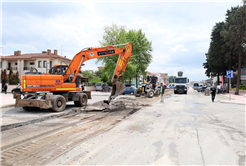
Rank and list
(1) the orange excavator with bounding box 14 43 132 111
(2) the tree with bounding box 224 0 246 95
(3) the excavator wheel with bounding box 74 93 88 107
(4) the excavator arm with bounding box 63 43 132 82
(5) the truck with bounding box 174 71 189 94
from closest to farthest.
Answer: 1. (1) the orange excavator with bounding box 14 43 132 111
2. (4) the excavator arm with bounding box 63 43 132 82
3. (3) the excavator wheel with bounding box 74 93 88 107
4. (2) the tree with bounding box 224 0 246 95
5. (5) the truck with bounding box 174 71 189 94

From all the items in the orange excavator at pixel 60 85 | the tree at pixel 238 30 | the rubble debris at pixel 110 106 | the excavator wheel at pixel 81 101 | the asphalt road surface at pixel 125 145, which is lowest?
the asphalt road surface at pixel 125 145

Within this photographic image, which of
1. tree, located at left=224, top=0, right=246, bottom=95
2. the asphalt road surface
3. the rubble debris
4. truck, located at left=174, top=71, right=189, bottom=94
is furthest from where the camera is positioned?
truck, located at left=174, top=71, right=189, bottom=94

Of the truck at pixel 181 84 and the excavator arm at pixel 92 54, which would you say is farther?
the truck at pixel 181 84

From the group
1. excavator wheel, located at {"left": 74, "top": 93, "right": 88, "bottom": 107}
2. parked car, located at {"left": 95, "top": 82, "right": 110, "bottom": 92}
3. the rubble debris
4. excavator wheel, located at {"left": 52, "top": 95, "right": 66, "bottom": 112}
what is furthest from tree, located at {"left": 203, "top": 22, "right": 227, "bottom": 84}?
excavator wheel, located at {"left": 52, "top": 95, "right": 66, "bottom": 112}

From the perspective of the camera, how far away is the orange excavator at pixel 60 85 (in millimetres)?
10625

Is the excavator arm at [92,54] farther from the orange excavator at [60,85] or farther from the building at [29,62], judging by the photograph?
the building at [29,62]

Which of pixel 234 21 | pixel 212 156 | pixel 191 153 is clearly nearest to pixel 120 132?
pixel 191 153

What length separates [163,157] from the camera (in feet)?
13.9

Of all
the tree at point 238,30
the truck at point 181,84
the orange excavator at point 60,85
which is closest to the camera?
the orange excavator at point 60,85

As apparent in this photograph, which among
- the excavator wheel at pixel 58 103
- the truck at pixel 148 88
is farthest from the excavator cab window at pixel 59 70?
the truck at pixel 148 88

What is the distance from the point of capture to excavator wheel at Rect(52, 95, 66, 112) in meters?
10.6

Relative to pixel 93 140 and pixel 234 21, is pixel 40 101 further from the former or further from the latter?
pixel 234 21

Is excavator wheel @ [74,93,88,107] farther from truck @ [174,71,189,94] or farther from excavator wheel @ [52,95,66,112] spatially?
truck @ [174,71,189,94]

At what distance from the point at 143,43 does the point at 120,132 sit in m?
34.3
